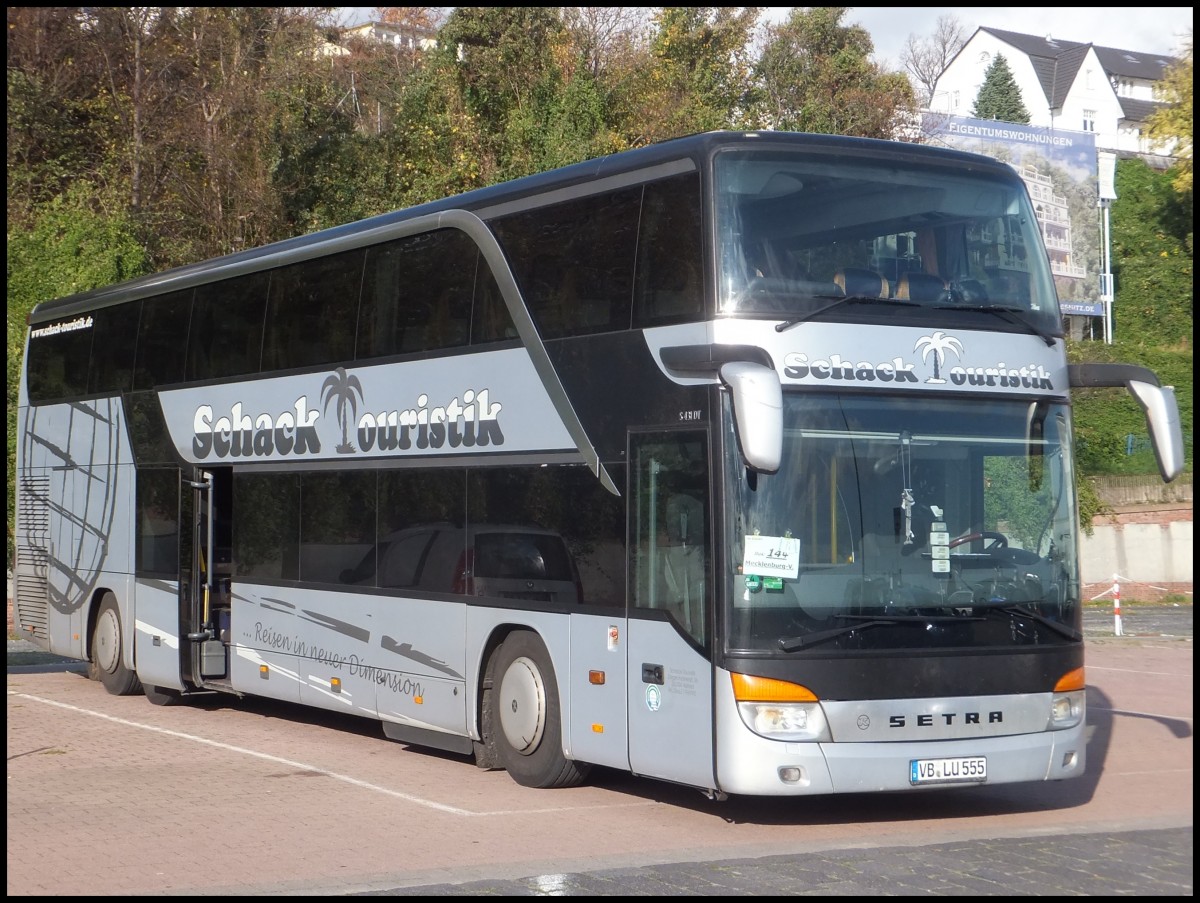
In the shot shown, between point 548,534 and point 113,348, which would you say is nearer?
point 548,534

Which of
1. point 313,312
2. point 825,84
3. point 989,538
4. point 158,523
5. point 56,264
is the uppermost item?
point 825,84

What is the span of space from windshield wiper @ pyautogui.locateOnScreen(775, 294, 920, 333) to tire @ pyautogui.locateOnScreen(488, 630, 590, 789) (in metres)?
3.13

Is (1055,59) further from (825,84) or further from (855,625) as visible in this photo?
(855,625)

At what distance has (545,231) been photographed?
11.6 meters

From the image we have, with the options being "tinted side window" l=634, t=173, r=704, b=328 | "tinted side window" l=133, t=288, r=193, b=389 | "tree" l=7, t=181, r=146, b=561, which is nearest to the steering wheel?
"tinted side window" l=634, t=173, r=704, b=328

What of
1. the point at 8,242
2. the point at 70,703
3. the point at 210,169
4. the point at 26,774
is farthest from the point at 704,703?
the point at 210,169

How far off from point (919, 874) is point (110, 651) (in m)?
12.0

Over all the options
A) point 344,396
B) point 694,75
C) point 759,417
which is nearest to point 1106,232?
point 694,75

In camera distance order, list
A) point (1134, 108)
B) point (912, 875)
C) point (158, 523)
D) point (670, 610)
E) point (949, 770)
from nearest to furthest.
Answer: point (912, 875)
point (949, 770)
point (670, 610)
point (158, 523)
point (1134, 108)

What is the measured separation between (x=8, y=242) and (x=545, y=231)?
21.6 metres

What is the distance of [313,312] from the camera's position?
14.5m

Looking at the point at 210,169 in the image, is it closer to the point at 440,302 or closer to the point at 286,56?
the point at 286,56

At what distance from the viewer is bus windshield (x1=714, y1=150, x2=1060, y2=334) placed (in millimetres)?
9891

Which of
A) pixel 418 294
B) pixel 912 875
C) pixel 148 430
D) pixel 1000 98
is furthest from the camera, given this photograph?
pixel 1000 98
